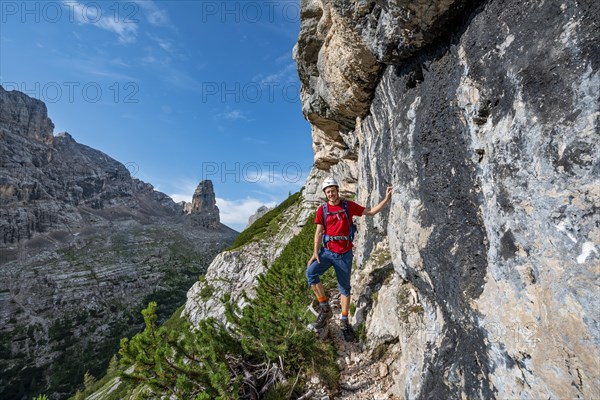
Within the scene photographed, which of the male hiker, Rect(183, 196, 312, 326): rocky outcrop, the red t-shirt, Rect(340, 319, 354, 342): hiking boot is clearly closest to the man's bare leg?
the male hiker

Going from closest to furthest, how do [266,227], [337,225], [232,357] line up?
[232,357], [337,225], [266,227]

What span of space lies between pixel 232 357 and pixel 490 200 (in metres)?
5.36

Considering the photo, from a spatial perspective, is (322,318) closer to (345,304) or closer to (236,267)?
(345,304)

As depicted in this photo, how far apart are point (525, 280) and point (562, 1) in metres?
2.93

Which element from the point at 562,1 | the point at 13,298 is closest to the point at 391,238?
the point at 562,1

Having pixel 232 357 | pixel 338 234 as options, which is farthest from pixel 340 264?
pixel 232 357

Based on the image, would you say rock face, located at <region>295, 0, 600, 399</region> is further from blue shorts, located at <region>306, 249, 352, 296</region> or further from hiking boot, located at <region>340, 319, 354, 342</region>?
blue shorts, located at <region>306, 249, 352, 296</region>

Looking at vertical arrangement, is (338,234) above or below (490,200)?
below

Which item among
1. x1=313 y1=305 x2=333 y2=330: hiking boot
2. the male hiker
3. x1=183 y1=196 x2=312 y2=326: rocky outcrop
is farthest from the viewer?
x1=183 y1=196 x2=312 y2=326: rocky outcrop

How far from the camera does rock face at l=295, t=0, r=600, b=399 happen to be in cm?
272

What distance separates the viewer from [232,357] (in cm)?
589

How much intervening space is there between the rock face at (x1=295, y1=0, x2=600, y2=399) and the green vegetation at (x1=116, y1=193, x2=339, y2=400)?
1.25 metres

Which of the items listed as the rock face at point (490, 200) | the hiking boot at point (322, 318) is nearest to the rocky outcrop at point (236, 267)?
the hiking boot at point (322, 318)

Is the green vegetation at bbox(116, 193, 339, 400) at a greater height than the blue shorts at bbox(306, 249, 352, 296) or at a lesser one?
lesser
